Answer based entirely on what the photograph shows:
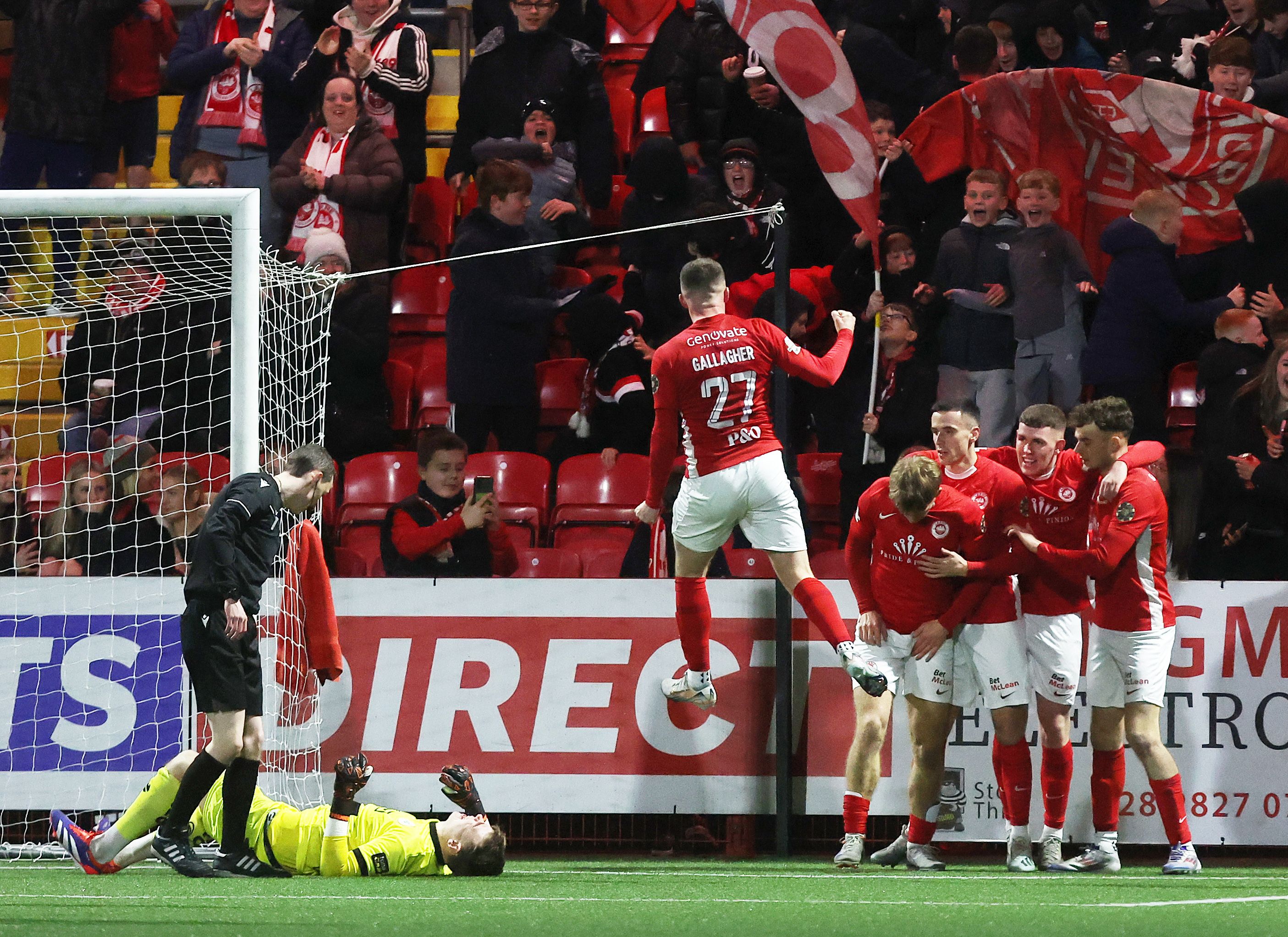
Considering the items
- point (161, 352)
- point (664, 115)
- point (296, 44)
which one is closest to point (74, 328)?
point (161, 352)

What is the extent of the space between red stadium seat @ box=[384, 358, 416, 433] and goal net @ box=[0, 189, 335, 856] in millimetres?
899

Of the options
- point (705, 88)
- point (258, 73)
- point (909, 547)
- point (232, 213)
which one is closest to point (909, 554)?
point (909, 547)

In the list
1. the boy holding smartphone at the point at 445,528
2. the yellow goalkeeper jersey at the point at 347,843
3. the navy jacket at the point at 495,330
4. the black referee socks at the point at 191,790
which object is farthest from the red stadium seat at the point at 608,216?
the black referee socks at the point at 191,790

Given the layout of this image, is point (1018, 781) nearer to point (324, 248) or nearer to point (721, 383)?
point (721, 383)

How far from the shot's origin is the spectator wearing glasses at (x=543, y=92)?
9.59 m

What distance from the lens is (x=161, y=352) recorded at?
29.4 feet

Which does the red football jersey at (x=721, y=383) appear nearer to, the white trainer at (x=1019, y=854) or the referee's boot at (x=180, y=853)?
the white trainer at (x=1019, y=854)

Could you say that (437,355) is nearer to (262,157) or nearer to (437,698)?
(262,157)

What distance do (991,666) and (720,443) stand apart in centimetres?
156

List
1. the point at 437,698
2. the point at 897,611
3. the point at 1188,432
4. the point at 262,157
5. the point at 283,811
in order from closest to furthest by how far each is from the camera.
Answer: the point at 283,811 < the point at 897,611 < the point at 437,698 < the point at 1188,432 < the point at 262,157

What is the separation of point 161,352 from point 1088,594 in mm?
5374

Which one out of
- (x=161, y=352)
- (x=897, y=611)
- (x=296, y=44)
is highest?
(x=296, y=44)

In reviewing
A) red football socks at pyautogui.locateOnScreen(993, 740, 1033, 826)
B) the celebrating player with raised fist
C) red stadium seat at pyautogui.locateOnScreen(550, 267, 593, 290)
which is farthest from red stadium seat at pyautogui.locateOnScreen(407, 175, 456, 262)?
red football socks at pyautogui.locateOnScreen(993, 740, 1033, 826)

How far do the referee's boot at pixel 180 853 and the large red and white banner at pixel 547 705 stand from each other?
145 cm
